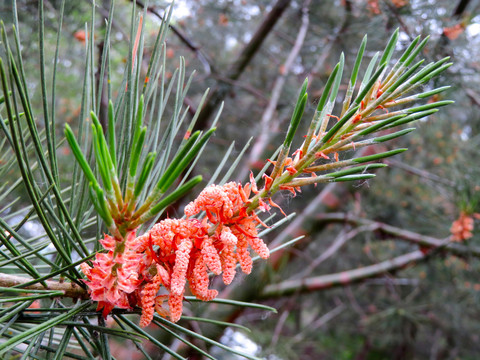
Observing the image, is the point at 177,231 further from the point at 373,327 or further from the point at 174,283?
the point at 373,327

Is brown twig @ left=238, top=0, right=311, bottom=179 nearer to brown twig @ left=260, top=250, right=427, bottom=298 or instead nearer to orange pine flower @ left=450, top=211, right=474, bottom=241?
brown twig @ left=260, top=250, right=427, bottom=298

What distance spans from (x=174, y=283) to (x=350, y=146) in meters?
0.18

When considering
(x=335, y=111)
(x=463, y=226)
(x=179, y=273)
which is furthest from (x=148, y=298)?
(x=463, y=226)

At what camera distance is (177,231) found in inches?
13.1

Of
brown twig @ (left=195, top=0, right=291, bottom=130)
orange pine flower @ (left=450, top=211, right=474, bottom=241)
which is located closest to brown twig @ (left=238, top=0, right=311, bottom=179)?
brown twig @ (left=195, top=0, right=291, bottom=130)

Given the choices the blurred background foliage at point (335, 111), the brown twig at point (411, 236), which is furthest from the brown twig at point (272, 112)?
the brown twig at point (411, 236)

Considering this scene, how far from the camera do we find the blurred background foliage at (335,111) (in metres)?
1.24

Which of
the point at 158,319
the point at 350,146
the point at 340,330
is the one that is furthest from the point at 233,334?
the point at 340,330

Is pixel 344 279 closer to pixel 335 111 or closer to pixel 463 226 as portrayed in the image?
pixel 463 226

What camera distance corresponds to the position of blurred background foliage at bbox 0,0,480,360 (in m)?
1.24

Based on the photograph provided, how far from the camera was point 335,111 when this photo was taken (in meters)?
1.41

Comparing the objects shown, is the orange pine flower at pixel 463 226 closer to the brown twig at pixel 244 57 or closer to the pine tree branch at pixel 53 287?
the brown twig at pixel 244 57

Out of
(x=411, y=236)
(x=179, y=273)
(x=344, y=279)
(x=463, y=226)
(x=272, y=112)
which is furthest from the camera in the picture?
(x=344, y=279)

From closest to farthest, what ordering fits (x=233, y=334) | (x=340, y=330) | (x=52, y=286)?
(x=52, y=286), (x=233, y=334), (x=340, y=330)
